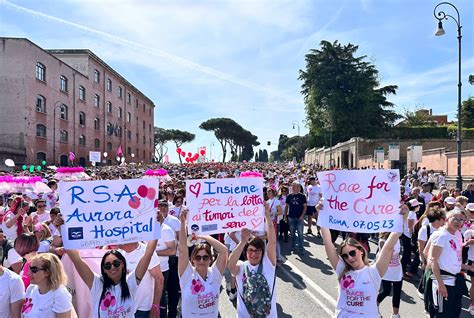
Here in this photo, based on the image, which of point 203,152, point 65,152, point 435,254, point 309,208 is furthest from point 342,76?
point 435,254

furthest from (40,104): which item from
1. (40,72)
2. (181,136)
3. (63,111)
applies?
(181,136)

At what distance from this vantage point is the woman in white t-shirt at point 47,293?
3.10m

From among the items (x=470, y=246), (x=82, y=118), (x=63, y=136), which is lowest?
(x=470, y=246)

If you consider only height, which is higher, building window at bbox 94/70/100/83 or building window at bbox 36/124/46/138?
building window at bbox 94/70/100/83

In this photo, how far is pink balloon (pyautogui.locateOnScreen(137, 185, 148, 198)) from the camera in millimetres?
3743

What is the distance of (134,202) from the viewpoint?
12.2 feet

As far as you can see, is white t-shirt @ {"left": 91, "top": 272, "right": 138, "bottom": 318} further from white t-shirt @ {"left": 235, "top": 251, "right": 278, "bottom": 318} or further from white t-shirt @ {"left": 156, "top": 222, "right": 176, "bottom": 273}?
white t-shirt @ {"left": 156, "top": 222, "right": 176, "bottom": 273}

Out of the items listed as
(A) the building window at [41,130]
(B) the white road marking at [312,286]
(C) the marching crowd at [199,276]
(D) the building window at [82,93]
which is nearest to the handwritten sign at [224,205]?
(C) the marching crowd at [199,276]

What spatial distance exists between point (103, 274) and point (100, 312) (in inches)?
12.4

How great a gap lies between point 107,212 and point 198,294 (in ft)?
3.97

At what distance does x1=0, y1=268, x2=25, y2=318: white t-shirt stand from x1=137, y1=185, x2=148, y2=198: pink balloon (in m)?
1.34

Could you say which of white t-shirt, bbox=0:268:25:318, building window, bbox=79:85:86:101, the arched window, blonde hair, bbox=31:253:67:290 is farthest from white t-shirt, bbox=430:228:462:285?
building window, bbox=79:85:86:101

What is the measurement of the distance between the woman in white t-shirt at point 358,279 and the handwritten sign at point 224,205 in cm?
111

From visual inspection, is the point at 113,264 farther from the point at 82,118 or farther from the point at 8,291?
the point at 82,118
